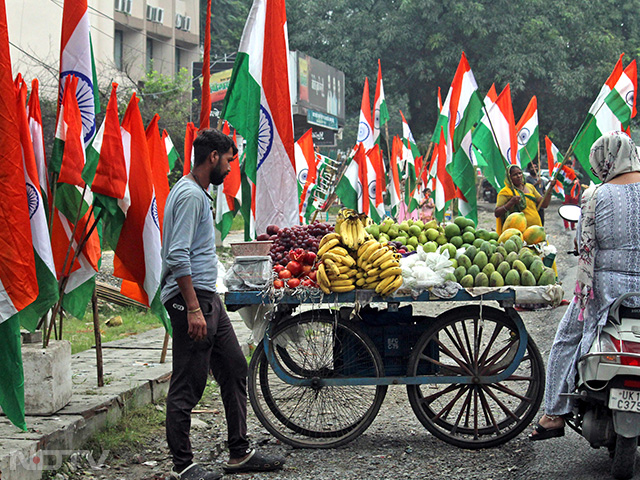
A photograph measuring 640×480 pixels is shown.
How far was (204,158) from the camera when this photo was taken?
4.48m

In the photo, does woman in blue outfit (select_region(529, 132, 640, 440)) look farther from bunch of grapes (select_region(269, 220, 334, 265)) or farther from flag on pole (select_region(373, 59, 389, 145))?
flag on pole (select_region(373, 59, 389, 145))

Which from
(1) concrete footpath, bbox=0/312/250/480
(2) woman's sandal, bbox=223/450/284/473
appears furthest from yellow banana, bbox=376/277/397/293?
(1) concrete footpath, bbox=0/312/250/480

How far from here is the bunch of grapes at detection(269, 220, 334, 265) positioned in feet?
17.8

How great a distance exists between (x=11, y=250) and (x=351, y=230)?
218 cm

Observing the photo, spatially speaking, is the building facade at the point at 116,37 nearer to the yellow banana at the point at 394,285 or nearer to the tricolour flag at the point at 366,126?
the tricolour flag at the point at 366,126

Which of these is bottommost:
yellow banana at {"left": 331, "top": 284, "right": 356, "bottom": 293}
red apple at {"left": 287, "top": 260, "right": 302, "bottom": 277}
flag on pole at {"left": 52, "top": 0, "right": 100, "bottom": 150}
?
yellow banana at {"left": 331, "top": 284, "right": 356, "bottom": 293}

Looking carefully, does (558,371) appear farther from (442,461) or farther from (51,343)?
(51,343)

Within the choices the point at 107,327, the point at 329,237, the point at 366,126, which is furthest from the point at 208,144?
the point at 366,126

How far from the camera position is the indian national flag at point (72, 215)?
215 inches

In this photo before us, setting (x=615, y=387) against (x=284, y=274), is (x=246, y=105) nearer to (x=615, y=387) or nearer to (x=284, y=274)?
(x=284, y=274)

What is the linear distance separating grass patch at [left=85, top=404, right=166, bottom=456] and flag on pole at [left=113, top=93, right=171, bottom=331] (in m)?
0.75

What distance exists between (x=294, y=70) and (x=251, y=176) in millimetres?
27016

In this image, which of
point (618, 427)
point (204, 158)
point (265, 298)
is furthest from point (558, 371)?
point (204, 158)

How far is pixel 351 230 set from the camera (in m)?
5.19
